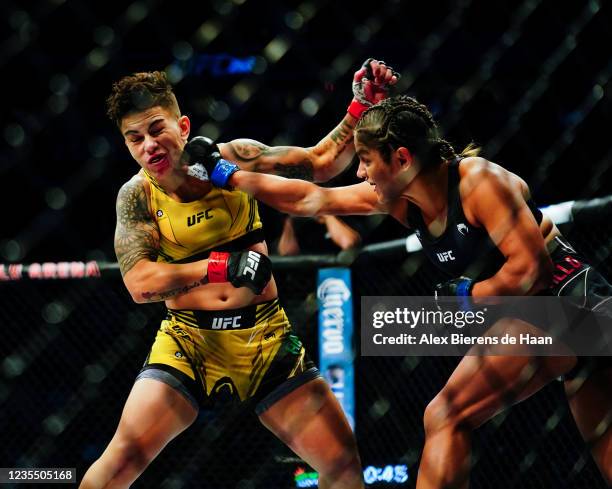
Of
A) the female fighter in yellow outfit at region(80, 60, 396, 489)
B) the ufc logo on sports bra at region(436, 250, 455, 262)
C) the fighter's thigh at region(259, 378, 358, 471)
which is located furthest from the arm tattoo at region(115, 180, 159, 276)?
the ufc logo on sports bra at region(436, 250, 455, 262)

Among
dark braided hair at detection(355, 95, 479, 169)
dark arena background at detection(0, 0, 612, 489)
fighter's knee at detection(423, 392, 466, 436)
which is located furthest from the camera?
dark arena background at detection(0, 0, 612, 489)

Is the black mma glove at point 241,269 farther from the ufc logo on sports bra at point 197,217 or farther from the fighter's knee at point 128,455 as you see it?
the fighter's knee at point 128,455

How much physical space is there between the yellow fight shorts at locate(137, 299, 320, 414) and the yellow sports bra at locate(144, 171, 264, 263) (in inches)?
7.1

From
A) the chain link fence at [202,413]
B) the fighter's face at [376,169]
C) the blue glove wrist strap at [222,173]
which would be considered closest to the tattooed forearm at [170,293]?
the blue glove wrist strap at [222,173]

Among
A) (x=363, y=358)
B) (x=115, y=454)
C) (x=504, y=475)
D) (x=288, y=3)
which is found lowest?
(x=504, y=475)

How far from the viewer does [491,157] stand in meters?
5.06

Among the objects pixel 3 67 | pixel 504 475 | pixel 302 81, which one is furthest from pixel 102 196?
pixel 504 475

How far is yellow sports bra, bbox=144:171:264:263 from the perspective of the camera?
2410 mm

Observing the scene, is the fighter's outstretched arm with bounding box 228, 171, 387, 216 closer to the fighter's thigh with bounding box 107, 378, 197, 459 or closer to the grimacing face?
the grimacing face

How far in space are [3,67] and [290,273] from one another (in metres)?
2.32

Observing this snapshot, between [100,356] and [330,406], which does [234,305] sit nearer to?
[330,406]

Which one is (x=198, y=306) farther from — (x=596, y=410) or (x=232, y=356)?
(x=596, y=410)

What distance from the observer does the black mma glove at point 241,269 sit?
2.18 m

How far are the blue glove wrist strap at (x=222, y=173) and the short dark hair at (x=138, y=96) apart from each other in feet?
0.84
